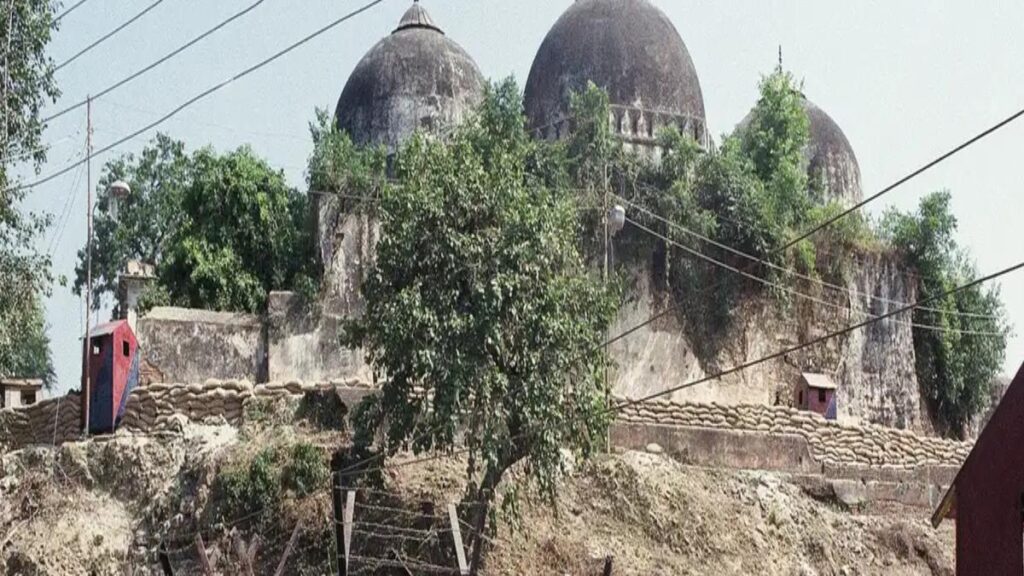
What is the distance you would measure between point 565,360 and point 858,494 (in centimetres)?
680

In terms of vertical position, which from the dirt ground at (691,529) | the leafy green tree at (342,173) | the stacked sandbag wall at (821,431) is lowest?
the dirt ground at (691,529)

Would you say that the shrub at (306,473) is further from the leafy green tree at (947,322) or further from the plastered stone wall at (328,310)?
the leafy green tree at (947,322)

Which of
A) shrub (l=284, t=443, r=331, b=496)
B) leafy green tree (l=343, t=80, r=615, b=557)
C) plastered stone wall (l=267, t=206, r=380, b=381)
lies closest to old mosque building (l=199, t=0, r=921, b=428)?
plastered stone wall (l=267, t=206, r=380, b=381)

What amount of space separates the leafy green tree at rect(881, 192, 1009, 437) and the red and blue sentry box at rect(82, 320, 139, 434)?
592 inches

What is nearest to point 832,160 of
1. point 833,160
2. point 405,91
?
point 833,160

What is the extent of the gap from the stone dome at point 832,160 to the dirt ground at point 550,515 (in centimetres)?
1230

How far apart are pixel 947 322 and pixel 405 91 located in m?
11.3

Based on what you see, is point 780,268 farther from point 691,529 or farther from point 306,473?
point 306,473

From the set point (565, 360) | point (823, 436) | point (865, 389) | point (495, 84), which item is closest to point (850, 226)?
point (865, 389)

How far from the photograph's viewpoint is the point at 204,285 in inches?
1012

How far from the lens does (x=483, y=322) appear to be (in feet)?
61.6

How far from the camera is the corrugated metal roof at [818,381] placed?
27.4 metres

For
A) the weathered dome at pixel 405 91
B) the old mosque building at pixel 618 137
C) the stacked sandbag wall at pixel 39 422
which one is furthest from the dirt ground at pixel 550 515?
the weathered dome at pixel 405 91

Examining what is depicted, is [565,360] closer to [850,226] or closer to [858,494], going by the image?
[858,494]
